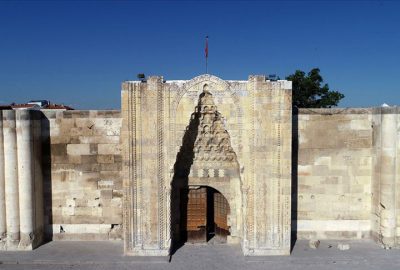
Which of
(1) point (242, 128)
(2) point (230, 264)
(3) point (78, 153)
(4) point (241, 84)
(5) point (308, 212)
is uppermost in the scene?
(4) point (241, 84)

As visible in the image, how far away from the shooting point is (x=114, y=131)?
10.8 m

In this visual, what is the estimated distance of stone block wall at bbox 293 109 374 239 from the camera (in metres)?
10.7

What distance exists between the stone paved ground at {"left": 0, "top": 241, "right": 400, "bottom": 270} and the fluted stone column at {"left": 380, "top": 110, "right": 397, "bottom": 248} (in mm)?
541

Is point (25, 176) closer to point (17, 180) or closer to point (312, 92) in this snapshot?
point (17, 180)

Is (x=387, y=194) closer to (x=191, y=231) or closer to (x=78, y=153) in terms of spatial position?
(x=191, y=231)

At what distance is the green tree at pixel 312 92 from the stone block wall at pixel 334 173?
21.2m

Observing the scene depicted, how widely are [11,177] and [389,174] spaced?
10144 millimetres

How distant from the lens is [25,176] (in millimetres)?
10242

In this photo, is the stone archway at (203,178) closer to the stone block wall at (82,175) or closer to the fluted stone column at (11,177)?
the stone block wall at (82,175)

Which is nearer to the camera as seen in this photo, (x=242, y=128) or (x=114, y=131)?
(x=242, y=128)

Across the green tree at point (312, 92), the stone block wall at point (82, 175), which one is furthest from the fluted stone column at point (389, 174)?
the green tree at point (312, 92)

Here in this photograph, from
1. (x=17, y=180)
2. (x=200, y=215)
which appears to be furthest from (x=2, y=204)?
(x=200, y=215)

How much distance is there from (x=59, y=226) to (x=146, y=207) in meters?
3.02

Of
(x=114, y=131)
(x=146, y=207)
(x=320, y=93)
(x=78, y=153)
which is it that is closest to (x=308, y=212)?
(x=146, y=207)
